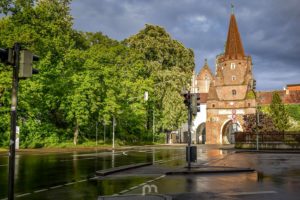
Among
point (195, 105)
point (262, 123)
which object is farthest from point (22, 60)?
point (262, 123)

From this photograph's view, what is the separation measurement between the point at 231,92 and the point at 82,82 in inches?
1497

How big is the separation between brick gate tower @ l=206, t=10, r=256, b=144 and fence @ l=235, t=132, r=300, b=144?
27.0 meters

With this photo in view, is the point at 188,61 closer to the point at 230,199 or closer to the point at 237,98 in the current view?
the point at 237,98

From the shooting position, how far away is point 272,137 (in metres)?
41.6

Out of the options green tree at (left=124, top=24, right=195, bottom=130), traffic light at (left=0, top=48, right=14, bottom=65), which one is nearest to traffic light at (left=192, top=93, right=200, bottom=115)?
traffic light at (left=0, top=48, right=14, bottom=65)

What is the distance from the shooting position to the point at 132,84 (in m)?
55.3

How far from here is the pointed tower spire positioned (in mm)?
71438

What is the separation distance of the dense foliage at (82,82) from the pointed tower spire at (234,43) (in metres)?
11.1

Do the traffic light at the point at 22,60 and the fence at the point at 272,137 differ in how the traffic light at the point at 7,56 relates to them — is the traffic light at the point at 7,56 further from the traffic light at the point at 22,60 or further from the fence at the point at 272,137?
the fence at the point at 272,137

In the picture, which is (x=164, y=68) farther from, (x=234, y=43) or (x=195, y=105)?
(x=195, y=105)

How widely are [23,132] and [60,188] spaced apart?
3025cm

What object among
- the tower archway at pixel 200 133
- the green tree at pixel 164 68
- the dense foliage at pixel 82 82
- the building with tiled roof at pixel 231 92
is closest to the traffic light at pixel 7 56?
the dense foliage at pixel 82 82

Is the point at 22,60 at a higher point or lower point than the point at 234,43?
lower

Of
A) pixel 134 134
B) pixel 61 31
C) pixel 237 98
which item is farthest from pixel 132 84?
pixel 237 98
